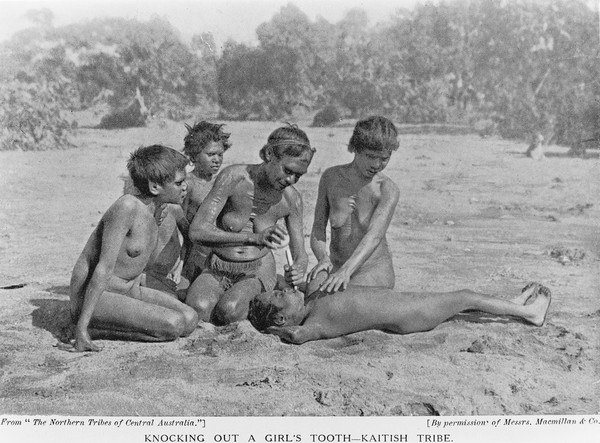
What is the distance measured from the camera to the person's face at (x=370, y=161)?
15.1ft

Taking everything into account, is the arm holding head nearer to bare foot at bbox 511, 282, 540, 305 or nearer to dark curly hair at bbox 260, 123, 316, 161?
dark curly hair at bbox 260, 123, 316, 161

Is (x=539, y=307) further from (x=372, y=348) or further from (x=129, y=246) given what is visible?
(x=129, y=246)

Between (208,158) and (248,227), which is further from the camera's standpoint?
(208,158)

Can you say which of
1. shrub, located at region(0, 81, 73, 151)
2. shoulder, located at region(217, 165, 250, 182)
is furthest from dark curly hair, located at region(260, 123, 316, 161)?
shrub, located at region(0, 81, 73, 151)

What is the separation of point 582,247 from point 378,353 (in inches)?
126

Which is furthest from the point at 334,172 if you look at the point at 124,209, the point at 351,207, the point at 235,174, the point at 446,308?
the point at 124,209

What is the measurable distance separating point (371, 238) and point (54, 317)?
186 cm

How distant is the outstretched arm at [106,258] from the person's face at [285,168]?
2.79 feet

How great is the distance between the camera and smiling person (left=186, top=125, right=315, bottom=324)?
14.8ft

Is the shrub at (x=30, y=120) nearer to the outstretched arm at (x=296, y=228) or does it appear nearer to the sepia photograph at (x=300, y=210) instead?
the sepia photograph at (x=300, y=210)

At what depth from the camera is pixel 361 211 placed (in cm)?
474

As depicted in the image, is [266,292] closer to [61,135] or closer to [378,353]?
[378,353]

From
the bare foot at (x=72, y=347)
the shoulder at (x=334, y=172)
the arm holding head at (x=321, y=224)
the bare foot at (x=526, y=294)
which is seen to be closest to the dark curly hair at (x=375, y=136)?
the shoulder at (x=334, y=172)

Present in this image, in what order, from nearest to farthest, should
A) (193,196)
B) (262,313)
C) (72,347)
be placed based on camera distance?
(72,347) < (262,313) < (193,196)
